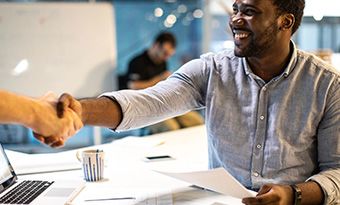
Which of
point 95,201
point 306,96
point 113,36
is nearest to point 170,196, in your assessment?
point 95,201

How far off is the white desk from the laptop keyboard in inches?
5.3

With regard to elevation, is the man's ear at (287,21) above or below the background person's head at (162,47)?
above

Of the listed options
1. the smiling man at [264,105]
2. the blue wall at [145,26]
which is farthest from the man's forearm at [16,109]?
the blue wall at [145,26]

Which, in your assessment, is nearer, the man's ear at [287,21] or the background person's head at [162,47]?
the man's ear at [287,21]

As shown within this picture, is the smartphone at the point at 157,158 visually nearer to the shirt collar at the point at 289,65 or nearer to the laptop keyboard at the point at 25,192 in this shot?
the laptop keyboard at the point at 25,192

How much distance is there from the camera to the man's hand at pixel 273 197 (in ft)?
4.25

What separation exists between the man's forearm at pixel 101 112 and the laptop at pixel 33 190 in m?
0.27

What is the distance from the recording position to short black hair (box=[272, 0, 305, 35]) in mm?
1583

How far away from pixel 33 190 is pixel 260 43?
3.03 ft

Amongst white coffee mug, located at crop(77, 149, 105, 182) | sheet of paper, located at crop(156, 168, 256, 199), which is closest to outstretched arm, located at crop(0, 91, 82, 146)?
sheet of paper, located at crop(156, 168, 256, 199)

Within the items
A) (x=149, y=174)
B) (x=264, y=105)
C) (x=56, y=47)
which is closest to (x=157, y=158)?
(x=149, y=174)

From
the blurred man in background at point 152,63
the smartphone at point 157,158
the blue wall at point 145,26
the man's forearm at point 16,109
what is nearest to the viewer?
the man's forearm at point 16,109

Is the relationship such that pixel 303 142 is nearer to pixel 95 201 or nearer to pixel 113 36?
pixel 95 201

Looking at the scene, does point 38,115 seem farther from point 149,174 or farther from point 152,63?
point 152,63
